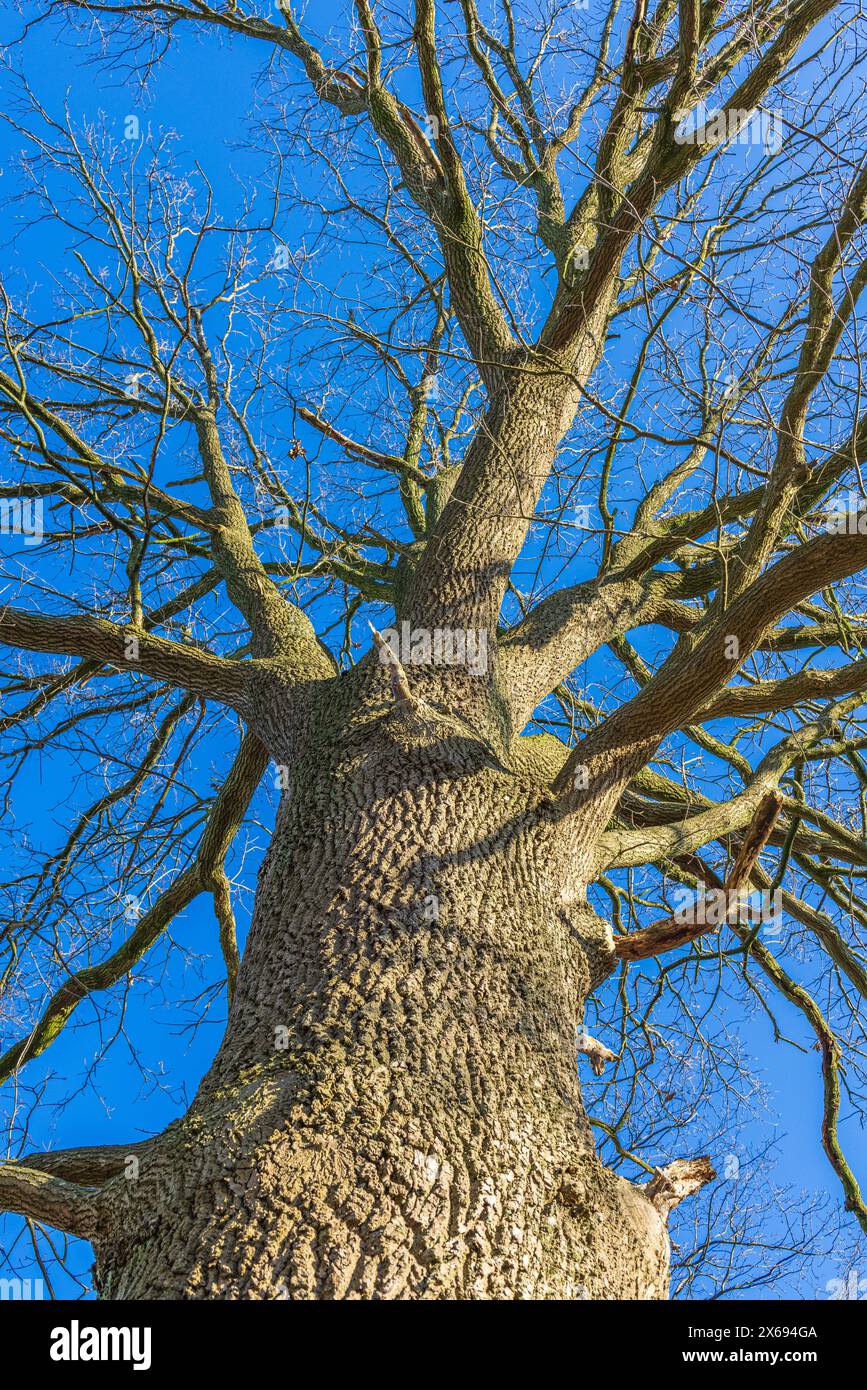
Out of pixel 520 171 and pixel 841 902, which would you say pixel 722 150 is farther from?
pixel 841 902

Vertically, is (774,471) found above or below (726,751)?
below

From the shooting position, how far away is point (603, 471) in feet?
11.7

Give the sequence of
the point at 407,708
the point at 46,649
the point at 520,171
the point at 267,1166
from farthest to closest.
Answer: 1. the point at 520,171
2. the point at 46,649
3. the point at 407,708
4. the point at 267,1166

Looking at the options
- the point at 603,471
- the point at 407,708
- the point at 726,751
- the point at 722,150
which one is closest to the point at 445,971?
the point at 407,708

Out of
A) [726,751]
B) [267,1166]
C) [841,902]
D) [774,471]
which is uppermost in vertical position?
[726,751]

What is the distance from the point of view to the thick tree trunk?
1720mm

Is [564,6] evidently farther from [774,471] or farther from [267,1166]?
[267,1166]

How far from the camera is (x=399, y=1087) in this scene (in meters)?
1.96

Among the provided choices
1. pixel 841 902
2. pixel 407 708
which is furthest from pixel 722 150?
pixel 841 902

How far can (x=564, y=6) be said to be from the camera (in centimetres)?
446

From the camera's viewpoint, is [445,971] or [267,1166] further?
[445,971]

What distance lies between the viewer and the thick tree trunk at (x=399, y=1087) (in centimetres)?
172

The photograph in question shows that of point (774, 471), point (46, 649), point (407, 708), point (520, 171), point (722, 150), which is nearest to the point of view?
point (774, 471)

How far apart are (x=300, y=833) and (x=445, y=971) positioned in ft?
2.06
